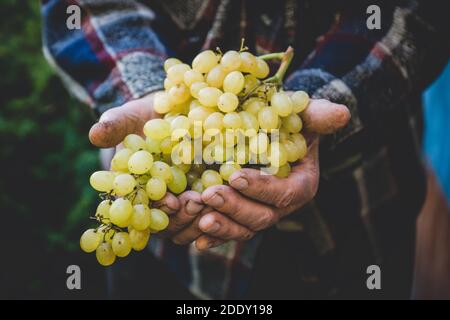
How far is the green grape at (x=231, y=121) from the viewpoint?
0.95 metres

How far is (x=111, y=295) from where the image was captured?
1579 mm

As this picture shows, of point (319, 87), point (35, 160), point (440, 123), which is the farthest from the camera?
point (35, 160)

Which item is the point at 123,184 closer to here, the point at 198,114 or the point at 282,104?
the point at 198,114

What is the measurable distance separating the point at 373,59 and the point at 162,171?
0.59m

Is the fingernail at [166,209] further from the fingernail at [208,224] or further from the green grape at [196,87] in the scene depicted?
the green grape at [196,87]

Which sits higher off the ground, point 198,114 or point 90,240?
point 198,114

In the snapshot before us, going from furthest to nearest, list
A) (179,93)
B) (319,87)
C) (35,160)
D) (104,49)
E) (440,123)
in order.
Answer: (35,160)
(440,123)
(104,49)
(319,87)
(179,93)

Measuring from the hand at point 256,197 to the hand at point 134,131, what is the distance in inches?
1.0

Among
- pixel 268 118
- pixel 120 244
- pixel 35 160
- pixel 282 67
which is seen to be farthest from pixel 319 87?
pixel 35 160

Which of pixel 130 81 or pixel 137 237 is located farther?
pixel 130 81

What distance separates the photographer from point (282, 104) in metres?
0.97

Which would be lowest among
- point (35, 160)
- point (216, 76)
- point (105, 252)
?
point (105, 252)

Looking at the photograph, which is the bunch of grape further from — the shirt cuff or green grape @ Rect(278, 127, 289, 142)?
the shirt cuff

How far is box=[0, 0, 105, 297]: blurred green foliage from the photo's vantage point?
2.22 metres
